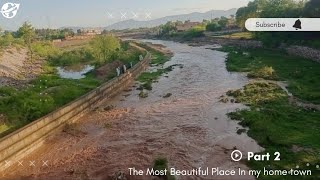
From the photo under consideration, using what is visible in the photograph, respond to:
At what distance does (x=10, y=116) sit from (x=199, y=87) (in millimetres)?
21597

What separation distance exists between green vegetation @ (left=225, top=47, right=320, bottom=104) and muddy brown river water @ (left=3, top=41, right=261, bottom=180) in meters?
7.38

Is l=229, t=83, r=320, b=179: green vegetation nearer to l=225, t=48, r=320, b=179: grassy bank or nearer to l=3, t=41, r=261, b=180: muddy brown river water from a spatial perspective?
l=225, t=48, r=320, b=179: grassy bank

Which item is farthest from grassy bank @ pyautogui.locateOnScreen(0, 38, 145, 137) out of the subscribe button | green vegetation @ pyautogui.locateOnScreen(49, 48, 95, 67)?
green vegetation @ pyautogui.locateOnScreen(49, 48, 95, 67)

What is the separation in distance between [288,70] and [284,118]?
21761mm

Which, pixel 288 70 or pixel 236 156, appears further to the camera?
pixel 288 70

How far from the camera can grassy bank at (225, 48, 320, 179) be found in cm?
1874

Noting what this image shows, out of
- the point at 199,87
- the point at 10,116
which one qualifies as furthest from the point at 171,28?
the point at 10,116

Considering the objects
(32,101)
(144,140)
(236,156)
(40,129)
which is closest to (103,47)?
(32,101)

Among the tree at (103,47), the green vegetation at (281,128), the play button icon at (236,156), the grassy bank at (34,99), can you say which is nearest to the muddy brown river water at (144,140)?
the play button icon at (236,156)

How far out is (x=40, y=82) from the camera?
4012cm

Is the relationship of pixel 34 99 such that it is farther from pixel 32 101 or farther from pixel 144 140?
pixel 144 140

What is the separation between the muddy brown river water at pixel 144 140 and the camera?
19.6 metres

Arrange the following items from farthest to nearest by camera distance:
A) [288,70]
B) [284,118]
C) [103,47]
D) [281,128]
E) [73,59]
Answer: [73,59] < [103,47] < [288,70] < [284,118] < [281,128]

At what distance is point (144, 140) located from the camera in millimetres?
23766
